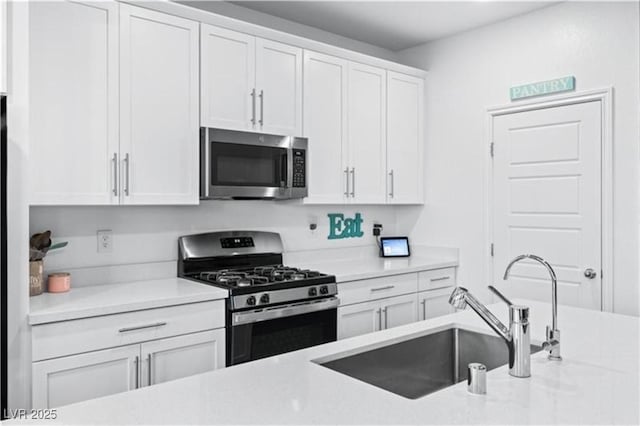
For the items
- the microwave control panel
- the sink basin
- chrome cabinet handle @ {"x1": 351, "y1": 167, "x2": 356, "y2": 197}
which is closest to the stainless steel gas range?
the microwave control panel

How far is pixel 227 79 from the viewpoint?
2.96m

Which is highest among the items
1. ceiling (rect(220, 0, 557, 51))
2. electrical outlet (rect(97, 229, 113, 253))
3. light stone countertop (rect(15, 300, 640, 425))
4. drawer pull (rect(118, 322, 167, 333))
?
ceiling (rect(220, 0, 557, 51))

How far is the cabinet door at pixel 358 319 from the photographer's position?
3102 mm

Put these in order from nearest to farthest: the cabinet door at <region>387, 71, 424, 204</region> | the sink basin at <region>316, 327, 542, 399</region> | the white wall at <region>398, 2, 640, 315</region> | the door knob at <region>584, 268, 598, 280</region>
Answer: the sink basin at <region>316, 327, 542, 399</region>
the white wall at <region>398, 2, 640, 315</region>
the door knob at <region>584, 268, 598, 280</region>
the cabinet door at <region>387, 71, 424, 204</region>

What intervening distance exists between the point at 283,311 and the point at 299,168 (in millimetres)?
992

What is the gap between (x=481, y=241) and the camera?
12.6 ft

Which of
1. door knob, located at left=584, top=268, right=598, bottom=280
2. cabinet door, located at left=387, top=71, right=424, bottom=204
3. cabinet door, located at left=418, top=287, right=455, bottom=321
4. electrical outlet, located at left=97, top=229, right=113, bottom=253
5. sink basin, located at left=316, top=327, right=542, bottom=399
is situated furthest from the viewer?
cabinet door, located at left=387, top=71, right=424, bottom=204

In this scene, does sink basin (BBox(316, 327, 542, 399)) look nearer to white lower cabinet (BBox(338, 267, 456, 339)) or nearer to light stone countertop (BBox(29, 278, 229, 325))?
light stone countertop (BBox(29, 278, 229, 325))

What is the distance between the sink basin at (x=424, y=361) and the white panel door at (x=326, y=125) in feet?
5.67

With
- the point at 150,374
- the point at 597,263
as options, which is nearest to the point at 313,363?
the point at 150,374

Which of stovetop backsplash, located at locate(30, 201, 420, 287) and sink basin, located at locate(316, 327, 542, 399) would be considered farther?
stovetop backsplash, located at locate(30, 201, 420, 287)

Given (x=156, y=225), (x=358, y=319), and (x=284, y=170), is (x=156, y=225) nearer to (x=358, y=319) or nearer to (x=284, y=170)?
(x=284, y=170)

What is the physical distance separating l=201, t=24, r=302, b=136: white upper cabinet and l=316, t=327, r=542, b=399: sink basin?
1.76m

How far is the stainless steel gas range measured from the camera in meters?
2.59
